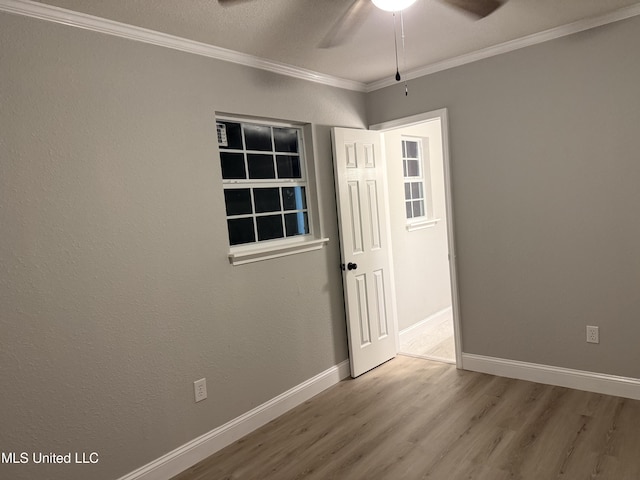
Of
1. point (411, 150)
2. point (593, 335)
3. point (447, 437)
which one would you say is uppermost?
point (411, 150)

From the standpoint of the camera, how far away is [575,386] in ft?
10.3

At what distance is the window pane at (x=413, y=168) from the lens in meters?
4.80

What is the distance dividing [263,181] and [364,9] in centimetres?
139

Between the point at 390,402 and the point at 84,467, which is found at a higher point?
the point at 84,467

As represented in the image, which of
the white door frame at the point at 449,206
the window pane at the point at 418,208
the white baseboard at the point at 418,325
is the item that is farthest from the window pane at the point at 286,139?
the white baseboard at the point at 418,325

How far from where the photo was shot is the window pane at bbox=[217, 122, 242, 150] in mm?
2977

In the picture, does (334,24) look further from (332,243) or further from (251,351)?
(251,351)

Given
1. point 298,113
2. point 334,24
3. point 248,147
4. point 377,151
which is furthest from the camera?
point 377,151

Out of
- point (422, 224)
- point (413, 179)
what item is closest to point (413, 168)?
point (413, 179)

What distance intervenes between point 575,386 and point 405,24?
2.66 m

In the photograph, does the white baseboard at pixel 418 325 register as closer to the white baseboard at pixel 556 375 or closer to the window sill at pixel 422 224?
the white baseboard at pixel 556 375

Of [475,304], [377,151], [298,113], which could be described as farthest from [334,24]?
[475,304]

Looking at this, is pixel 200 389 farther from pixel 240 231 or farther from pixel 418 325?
pixel 418 325

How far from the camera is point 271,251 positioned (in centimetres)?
305
